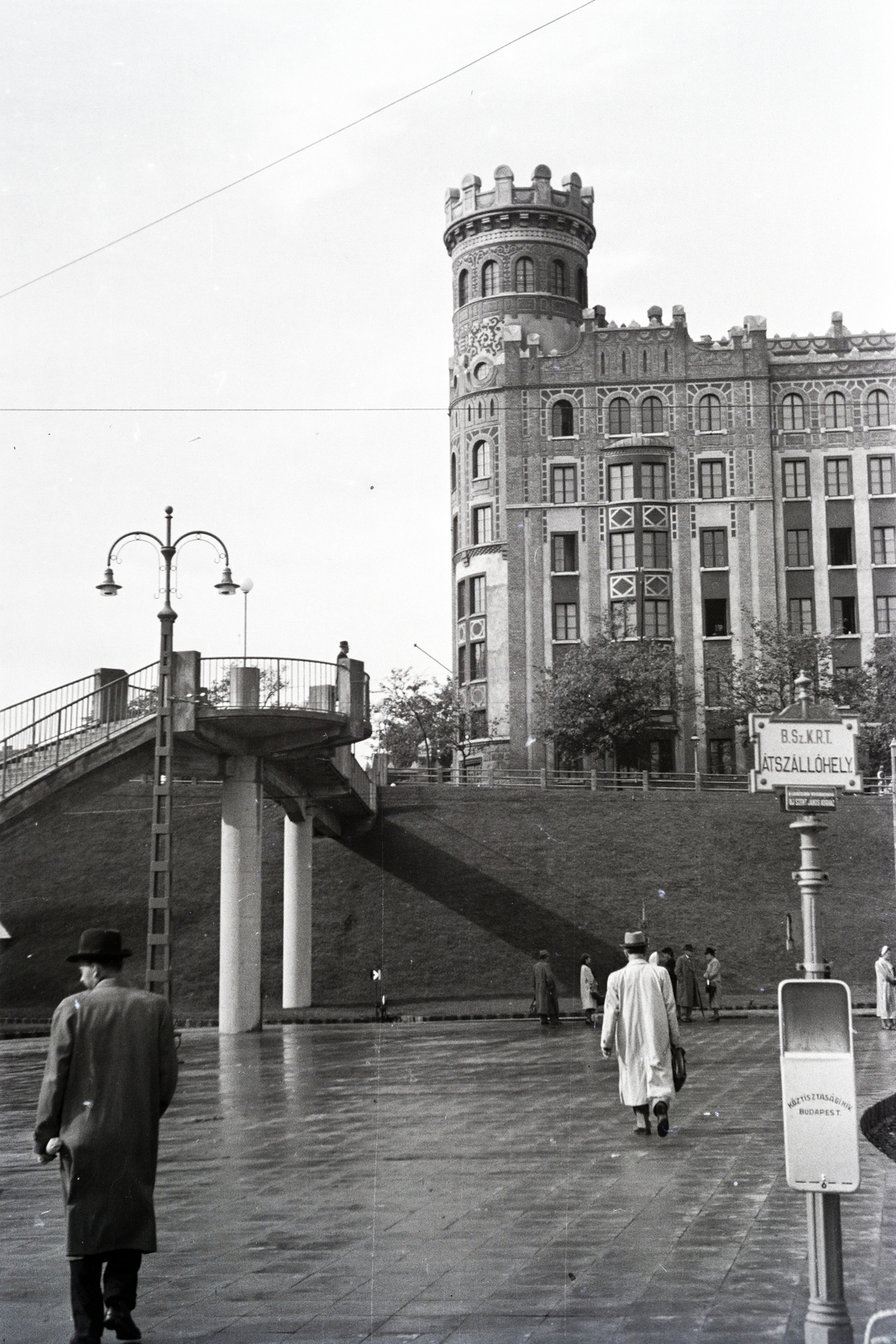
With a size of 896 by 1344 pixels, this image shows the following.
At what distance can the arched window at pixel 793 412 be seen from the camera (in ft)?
206

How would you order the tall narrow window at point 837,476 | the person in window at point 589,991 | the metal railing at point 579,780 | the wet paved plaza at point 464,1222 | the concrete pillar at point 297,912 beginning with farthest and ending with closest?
1. the tall narrow window at point 837,476
2. the metal railing at point 579,780
3. the concrete pillar at point 297,912
4. the person in window at point 589,991
5. the wet paved plaza at point 464,1222

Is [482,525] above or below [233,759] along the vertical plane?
above

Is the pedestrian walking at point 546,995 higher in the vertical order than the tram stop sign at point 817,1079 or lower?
lower

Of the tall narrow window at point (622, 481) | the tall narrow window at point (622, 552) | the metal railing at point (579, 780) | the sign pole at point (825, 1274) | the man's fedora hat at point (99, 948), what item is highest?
the tall narrow window at point (622, 481)

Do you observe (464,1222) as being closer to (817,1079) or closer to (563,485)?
(817,1079)

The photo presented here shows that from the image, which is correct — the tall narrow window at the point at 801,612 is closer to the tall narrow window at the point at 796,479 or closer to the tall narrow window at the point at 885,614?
the tall narrow window at the point at 885,614

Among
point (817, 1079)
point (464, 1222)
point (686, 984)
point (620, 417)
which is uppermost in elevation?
point (620, 417)

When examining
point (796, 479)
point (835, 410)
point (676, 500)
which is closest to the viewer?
point (676, 500)

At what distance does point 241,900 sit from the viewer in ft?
103

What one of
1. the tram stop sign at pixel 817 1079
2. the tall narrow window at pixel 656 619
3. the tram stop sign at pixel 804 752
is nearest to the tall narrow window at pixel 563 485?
the tall narrow window at pixel 656 619

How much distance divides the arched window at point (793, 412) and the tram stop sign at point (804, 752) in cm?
5751

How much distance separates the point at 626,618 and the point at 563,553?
3.76 m

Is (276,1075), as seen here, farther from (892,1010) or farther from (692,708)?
(692,708)

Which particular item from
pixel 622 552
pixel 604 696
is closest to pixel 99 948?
pixel 604 696
